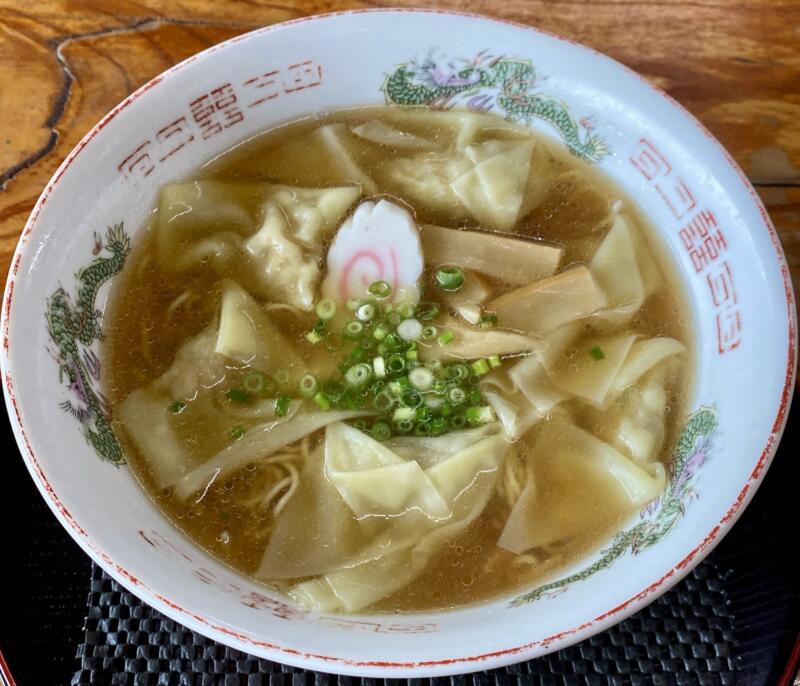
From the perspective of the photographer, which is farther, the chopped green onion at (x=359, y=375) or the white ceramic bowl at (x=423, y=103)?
the chopped green onion at (x=359, y=375)

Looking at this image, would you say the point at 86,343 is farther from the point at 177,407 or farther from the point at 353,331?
the point at 353,331

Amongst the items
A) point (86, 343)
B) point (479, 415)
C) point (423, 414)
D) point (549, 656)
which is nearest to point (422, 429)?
point (423, 414)

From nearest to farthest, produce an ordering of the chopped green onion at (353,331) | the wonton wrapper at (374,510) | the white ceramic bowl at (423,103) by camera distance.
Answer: the white ceramic bowl at (423,103) < the wonton wrapper at (374,510) < the chopped green onion at (353,331)

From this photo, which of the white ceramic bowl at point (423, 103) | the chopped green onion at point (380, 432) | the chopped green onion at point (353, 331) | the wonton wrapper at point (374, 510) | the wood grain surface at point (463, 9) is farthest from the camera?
the wood grain surface at point (463, 9)

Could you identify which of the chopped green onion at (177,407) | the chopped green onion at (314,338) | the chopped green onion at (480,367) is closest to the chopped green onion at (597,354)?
the chopped green onion at (480,367)

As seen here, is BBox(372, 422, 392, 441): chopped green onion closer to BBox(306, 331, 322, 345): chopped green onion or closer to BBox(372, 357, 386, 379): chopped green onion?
BBox(372, 357, 386, 379): chopped green onion

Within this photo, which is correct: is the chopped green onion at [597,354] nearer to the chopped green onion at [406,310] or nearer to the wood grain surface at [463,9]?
the chopped green onion at [406,310]

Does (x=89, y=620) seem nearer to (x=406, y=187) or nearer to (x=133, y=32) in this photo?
(x=406, y=187)
